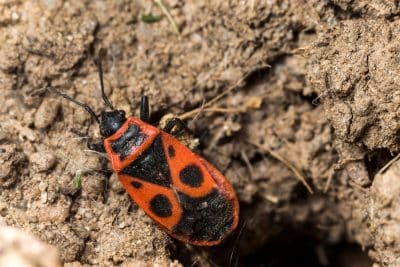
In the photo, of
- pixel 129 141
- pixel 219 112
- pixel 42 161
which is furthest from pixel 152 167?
pixel 219 112

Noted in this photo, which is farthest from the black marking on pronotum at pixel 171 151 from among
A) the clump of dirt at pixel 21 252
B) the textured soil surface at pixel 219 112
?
the clump of dirt at pixel 21 252

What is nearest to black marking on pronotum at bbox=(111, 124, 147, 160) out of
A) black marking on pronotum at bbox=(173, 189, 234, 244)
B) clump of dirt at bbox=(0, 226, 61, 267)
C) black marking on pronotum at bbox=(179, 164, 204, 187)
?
black marking on pronotum at bbox=(179, 164, 204, 187)

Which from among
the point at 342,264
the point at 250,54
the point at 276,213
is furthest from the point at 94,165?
the point at 342,264

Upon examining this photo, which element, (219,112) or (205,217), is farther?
(219,112)

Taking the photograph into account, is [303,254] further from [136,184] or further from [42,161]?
[42,161]

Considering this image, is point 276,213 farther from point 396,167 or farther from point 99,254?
point 99,254

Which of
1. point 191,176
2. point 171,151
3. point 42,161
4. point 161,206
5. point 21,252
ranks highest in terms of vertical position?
point 21,252

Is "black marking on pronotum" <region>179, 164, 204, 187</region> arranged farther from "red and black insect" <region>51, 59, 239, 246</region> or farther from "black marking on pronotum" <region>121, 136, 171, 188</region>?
"black marking on pronotum" <region>121, 136, 171, 188</region>
